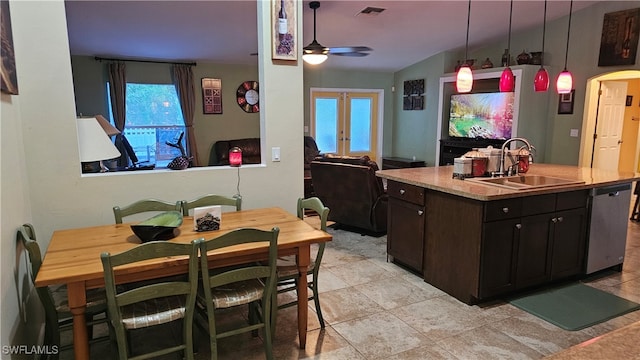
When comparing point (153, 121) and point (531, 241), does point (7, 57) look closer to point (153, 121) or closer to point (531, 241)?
point (531, 241)

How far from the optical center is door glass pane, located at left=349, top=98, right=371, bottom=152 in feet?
29.4

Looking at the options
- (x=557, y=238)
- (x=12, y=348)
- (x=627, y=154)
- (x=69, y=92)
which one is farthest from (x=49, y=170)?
(x=627, y=154)

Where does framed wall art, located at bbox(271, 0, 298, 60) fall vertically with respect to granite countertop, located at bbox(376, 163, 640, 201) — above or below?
above

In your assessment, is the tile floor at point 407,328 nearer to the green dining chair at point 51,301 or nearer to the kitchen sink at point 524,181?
the green dining chair at point 51,301

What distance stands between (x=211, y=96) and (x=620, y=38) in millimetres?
6587

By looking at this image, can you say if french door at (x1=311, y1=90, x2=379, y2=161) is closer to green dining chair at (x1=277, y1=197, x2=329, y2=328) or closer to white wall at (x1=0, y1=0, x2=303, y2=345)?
white wall at (x1=0, y1=0, x2=303, y2=345)

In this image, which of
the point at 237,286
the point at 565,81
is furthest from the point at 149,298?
the point at 565,81

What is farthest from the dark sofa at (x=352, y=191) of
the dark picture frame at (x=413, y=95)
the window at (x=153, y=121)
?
the dark picture frame at (x=413, y=95)

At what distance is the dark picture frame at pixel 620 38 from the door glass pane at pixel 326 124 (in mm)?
4807

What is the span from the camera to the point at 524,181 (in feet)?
11.5

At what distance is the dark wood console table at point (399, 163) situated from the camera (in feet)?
27.2

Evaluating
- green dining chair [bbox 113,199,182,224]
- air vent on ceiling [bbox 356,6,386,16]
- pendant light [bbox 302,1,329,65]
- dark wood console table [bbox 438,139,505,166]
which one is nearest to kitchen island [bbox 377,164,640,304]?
pendant light [bbox 302,1,329,65]

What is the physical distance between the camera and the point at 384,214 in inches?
184

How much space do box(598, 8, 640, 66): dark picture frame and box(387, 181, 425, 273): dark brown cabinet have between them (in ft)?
14.3
